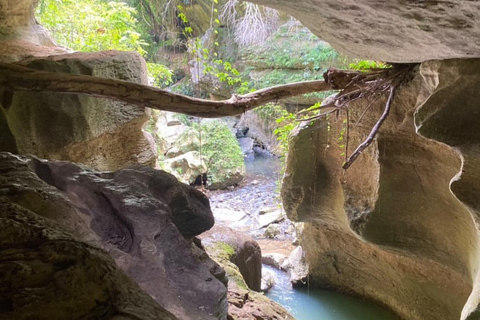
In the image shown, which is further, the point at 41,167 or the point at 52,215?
the point at 41,167

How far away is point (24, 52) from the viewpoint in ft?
14.7

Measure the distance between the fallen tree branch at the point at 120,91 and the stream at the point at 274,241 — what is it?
13.2 feet

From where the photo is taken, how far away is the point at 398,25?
226cm

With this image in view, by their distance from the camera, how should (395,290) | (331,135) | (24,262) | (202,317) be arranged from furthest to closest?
(395,290) → (331,135) → (202,317) → (24,262)

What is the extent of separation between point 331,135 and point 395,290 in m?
2.72

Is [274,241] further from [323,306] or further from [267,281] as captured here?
[323,306]

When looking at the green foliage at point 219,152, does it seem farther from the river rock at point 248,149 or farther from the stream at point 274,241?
the river rock at point 248,149

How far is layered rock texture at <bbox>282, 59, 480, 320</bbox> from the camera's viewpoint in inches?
112

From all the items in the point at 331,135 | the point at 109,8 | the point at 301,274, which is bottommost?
the point at 301,274

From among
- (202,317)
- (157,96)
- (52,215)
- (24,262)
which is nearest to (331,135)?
(157,96)

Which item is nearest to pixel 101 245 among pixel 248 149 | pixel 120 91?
pixel 120 91

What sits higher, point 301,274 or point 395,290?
point 395,290

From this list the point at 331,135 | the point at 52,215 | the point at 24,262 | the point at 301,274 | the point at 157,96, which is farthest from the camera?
the point at 301,274

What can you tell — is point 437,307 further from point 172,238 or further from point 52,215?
point 52,215
